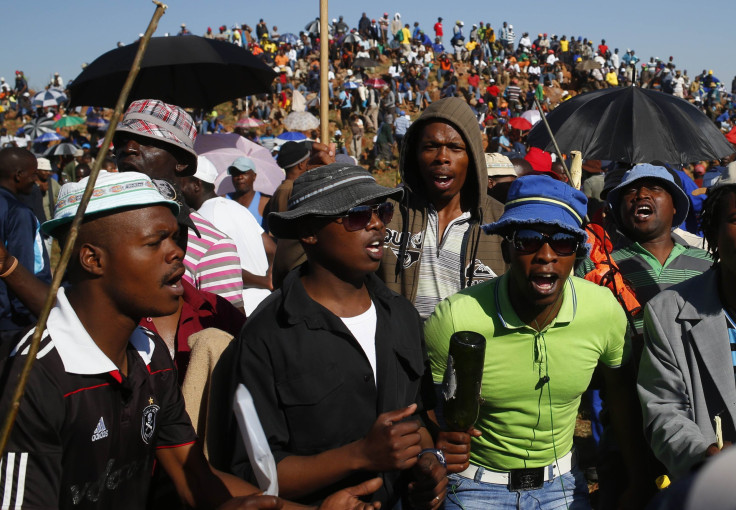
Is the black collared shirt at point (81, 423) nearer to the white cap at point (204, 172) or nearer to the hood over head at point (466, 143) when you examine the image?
the hood over head at point (466, 143)

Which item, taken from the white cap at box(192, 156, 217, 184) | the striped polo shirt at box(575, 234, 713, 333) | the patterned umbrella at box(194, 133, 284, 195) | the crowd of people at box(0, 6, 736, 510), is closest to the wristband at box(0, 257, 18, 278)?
the crowd of people at box(0, 6, 736, 510)

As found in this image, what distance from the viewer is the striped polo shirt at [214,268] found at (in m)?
3.52

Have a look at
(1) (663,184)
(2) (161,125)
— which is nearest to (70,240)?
(2) (161,125)

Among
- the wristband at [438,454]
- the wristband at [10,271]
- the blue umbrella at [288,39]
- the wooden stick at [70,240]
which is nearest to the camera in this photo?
the wooden stick at [70,240]

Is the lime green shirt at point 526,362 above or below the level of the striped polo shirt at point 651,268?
below

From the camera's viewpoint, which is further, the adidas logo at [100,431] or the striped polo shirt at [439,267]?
the striped polo shirt at [439,267]

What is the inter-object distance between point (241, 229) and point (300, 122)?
17670 millimetres

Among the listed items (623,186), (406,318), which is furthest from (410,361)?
(623,186)

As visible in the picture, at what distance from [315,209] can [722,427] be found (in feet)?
5.50

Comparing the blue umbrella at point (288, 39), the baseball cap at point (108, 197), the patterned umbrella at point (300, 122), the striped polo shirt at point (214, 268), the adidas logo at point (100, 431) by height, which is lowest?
the adidas logo at point (100, 431)

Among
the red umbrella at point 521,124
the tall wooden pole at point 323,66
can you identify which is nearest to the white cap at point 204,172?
the tall wooden pole at point 323,66

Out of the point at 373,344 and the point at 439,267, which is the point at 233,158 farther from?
the point at 373,344

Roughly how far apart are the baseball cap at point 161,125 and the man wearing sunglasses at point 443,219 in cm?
116

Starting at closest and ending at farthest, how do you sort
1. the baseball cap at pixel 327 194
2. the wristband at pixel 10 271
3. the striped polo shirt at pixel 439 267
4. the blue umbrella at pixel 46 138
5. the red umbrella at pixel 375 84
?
1. the baseball cap at pixel 327 194
2. the wristband at pixel 10 271
3. the striped polo shirt at pixel 439 267
4. the blue umbrella at pixel 46 138
5. the red umbrella at pixel 375 84
